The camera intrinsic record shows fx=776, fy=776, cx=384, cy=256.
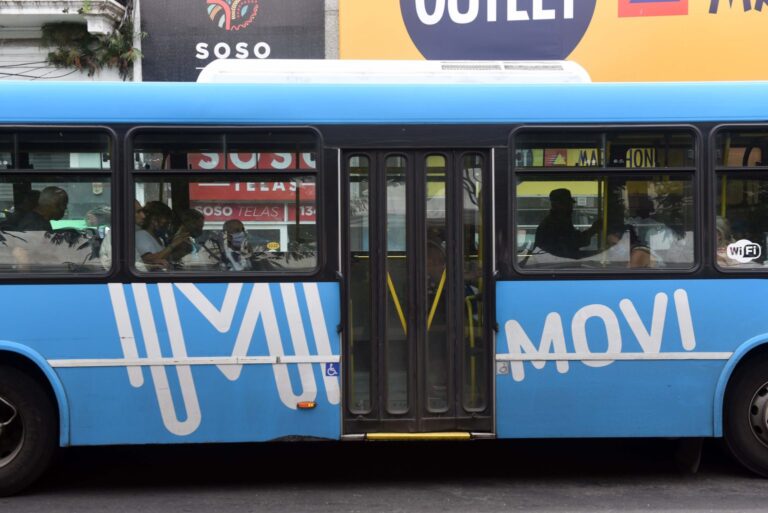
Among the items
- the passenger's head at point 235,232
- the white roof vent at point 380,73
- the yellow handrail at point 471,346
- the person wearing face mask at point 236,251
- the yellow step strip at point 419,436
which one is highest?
the white roof vent at point 380,73

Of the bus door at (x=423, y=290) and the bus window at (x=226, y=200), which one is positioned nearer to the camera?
the bus window at (x=226, y=200)

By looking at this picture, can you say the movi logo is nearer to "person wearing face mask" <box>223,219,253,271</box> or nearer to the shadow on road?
"person wearing face mask" <box>223,219,253,271</box>

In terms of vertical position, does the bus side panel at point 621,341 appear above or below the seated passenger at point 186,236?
below

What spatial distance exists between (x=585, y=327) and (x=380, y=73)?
94.4 inches

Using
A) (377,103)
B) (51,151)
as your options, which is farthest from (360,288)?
(51,151)

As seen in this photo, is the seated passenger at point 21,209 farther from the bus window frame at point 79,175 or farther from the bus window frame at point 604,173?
the bus window frame at point 604,173

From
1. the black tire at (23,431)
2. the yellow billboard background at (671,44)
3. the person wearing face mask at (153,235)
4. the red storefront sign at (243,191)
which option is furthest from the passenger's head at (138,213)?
the yellow billboard background at (671,44)

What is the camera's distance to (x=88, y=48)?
38.1ft

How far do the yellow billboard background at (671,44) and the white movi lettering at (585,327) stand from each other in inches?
271

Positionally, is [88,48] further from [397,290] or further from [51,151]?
[397,290]

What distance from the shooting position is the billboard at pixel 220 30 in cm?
1169

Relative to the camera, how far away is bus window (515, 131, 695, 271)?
5.52 meters

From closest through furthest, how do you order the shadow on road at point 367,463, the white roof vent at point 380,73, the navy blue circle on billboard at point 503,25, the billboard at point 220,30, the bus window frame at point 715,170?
1. the bus window frame at point 715,170
2. the white roof vent at point 380,73
3. the shadow on road at point 367,463
4. the navy blue circle on billboard at point 503,25
5. the billboard at point 220,30

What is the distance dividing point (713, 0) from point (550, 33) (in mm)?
2375
